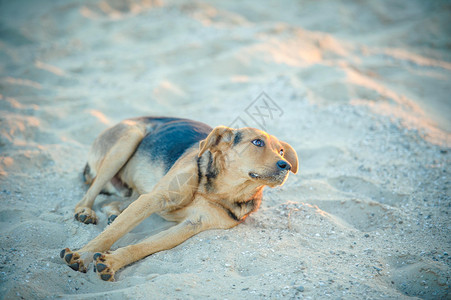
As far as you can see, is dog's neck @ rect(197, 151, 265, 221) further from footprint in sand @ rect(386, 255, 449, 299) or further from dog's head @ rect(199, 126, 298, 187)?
footprint in sand @ rect(386, 255, 449, 299)

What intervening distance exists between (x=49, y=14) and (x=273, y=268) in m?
9.97

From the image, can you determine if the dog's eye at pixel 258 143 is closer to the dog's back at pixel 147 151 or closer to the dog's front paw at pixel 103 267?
the dog's back at pixel 147 151

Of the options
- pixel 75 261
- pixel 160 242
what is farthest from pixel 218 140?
pixel 75 261

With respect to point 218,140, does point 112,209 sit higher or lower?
lower

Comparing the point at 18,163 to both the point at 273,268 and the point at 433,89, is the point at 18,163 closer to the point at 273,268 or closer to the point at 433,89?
the point at 273,268

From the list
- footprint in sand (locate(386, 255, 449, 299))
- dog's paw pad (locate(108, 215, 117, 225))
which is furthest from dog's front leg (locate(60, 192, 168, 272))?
footprint in sand (locate(386, 255, 449, 299))

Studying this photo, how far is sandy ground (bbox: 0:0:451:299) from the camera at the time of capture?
333 cm

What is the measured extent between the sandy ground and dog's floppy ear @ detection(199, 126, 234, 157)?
0.85 m

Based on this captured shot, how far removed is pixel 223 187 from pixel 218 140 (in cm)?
47

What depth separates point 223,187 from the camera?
3906mm

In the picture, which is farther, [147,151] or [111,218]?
[147,151]

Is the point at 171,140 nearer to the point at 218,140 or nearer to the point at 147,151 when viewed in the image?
the point at 147,151

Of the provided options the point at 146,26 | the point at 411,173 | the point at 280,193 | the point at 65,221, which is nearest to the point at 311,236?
the point at 280,193

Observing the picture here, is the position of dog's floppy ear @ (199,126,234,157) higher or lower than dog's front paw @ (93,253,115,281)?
higher
